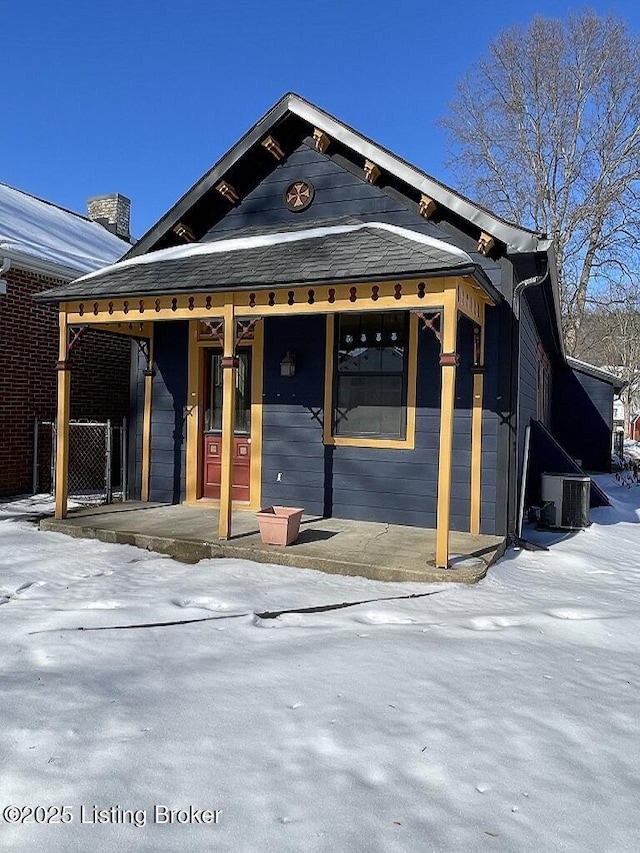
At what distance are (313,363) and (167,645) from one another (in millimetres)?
4658

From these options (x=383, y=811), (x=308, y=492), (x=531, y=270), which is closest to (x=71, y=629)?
(x=383, y=811)

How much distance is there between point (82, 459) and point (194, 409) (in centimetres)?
339

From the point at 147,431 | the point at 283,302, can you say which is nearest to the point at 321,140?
the point at 283,302

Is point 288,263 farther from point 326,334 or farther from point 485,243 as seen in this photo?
point 485,243

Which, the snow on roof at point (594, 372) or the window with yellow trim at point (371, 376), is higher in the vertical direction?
the snow on roof at point (594, 372)

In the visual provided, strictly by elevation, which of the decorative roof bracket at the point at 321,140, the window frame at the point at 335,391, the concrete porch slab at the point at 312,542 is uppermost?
the decorative roof bracket at the point at 321,140

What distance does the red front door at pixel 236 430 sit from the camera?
827 centimetres

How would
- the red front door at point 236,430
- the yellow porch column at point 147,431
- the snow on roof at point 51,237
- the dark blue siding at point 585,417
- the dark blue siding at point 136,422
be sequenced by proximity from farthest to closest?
the dark blue siding at point 585,417, the snow on roof at point 51,237, the dark blue siding at point 136,422, the yellow porch column at point 147,431, the red front door at point 236,430

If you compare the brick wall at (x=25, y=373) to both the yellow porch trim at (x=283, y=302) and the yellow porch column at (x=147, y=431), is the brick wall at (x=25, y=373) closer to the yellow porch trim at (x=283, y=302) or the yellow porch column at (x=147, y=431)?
the yellow porch column at (x=147, y=431)

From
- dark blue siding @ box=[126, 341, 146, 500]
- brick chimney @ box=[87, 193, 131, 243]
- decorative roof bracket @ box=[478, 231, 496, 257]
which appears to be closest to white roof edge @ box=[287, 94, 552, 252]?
decorative roof bracket @ box=[478, 231, 496, 257]

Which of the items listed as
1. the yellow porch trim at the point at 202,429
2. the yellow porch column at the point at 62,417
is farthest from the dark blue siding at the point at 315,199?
the yellow porch column at the point at 62,417

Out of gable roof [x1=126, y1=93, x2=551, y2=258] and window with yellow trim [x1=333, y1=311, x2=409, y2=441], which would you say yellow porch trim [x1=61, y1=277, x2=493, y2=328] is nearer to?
gable roof [x1=126, y1=93, x2=551, y2=258]

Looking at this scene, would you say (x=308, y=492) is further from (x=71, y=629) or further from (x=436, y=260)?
(x=71, y=629)

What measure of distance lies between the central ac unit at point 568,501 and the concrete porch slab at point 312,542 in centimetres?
193
